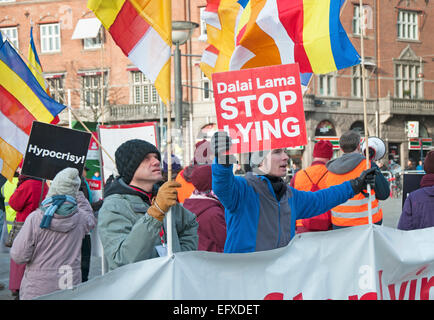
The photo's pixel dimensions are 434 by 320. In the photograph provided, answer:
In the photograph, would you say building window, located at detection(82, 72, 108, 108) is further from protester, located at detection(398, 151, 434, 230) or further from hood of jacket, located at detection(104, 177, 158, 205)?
hood of jacket, located at detection(104, 177, 158, 205)

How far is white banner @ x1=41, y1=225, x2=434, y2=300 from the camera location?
2.69m

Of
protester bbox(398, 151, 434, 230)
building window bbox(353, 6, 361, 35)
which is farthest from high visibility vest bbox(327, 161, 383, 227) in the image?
building window bbox(353, 6, 361, 35)

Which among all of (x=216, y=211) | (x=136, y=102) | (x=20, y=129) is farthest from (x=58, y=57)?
(x=216, y=211)

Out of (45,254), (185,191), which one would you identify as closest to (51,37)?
Result: (185,191)

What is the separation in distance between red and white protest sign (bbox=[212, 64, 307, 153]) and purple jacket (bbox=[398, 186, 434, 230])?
1.58m

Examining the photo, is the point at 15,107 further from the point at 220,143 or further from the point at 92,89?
the point at 92,89

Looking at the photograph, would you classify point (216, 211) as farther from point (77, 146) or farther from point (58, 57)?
point (58, 57)

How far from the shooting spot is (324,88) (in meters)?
34.2

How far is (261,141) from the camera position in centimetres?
354

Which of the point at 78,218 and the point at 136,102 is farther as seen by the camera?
the point at 136,102

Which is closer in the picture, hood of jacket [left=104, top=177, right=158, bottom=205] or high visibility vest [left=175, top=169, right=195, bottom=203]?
hood of jacket [left=104, top=177, right=158, bottom=205]

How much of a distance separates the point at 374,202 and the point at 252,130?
216 cm

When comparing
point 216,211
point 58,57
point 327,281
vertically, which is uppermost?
point 58,57

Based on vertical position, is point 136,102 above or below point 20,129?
above
